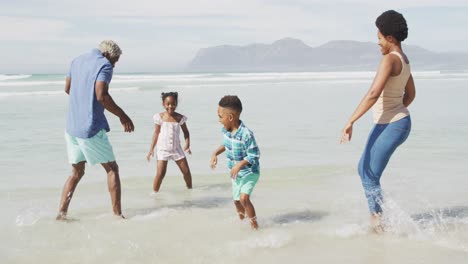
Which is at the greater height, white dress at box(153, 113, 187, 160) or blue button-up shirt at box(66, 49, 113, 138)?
blue button-up shirt at box(66, 49, 113, 138)

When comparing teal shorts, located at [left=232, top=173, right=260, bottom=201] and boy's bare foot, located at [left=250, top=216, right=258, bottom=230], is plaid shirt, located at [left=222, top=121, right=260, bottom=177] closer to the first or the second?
teal shorts, located at [left=232, top=173, right=260, bottom=201]

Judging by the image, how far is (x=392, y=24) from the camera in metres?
4.47

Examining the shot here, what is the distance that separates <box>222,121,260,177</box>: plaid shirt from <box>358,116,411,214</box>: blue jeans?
98 cm

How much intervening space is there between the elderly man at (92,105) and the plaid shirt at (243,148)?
1053 mm

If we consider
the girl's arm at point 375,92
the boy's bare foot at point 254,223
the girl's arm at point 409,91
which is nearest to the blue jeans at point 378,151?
the girl's arm at point 409,91

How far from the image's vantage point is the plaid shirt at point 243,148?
470 centimetres

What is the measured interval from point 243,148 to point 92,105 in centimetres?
153

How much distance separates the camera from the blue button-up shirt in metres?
4.96

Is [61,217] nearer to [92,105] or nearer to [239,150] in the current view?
[92,105]

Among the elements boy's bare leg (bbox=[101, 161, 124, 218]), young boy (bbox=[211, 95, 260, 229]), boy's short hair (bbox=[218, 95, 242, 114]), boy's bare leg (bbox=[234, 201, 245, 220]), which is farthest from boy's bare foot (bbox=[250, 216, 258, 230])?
boy's bare leg (bbox=[101, 161, 124, 218])

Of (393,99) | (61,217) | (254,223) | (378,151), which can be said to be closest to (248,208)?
(254,223)

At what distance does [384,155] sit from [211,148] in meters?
5.12

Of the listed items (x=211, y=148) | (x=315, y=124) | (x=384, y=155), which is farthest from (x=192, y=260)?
(x=315, y=124)

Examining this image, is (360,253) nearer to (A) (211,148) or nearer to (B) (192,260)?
(B) (192,260)
